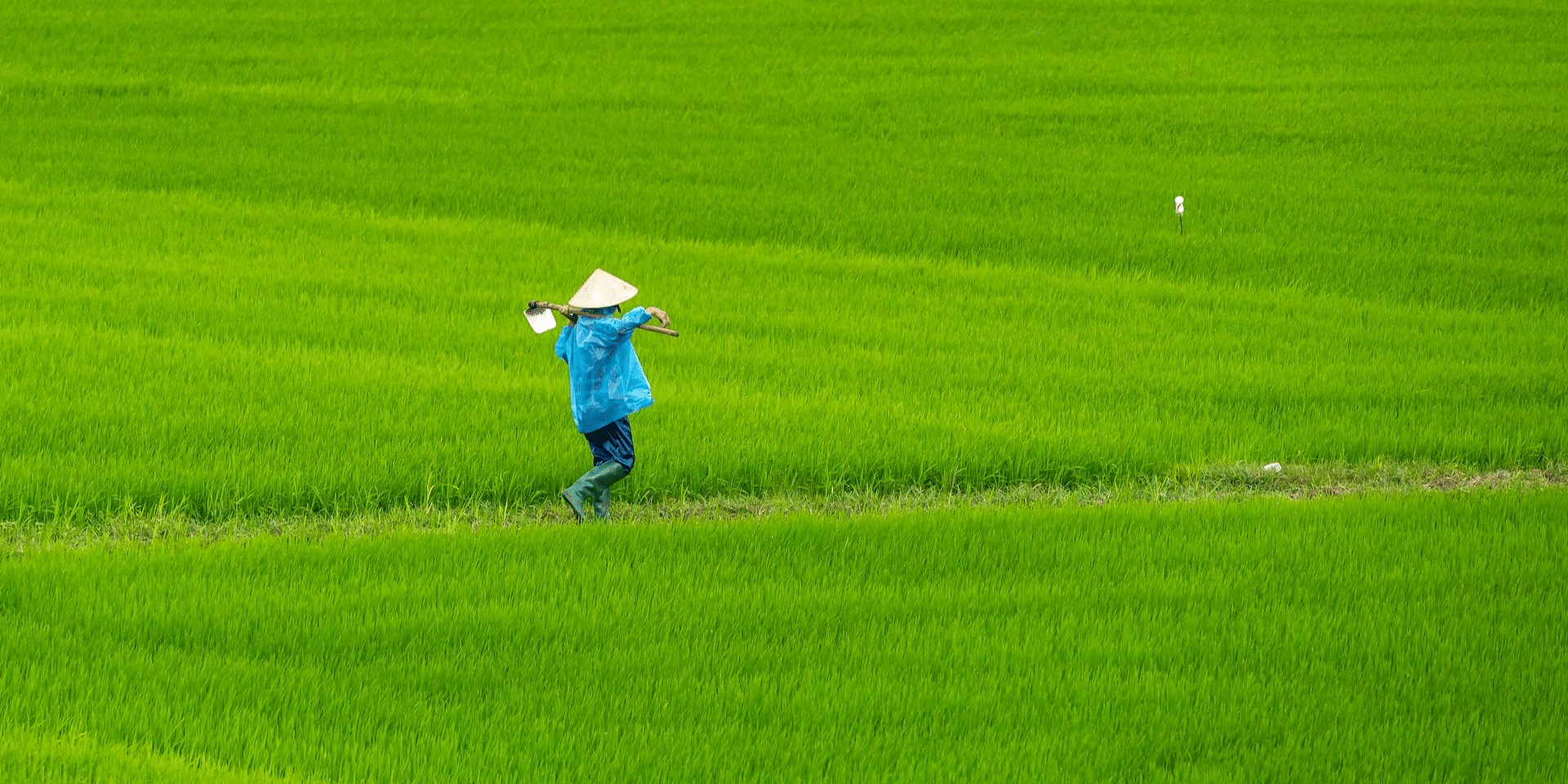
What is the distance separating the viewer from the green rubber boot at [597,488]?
222 inches

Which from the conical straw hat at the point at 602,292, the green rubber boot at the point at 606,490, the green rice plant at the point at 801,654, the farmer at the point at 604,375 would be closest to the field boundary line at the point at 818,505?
the green rubber boot at the point at 606,490

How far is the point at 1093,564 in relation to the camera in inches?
206

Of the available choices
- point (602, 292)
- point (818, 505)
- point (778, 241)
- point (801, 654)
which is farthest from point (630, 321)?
point (778, 241)

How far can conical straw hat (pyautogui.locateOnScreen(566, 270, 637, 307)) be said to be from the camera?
5.37 meters

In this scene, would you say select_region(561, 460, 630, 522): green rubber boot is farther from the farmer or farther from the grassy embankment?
the grassy embankment

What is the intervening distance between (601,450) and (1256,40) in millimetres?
14710

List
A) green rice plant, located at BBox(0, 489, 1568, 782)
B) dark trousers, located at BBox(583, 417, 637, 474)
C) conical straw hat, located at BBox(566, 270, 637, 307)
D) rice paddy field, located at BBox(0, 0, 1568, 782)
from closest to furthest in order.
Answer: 1. green rice plant, located at BBox(0, 489, 1568, 782)
2. rice paddy field, located at BBox(0, 0, 1568, 782)
3. conical straw hat, located at BBox(566, 270, 637, 307)
4. dark trousers, located at BBox(583, 417, 637, 474)

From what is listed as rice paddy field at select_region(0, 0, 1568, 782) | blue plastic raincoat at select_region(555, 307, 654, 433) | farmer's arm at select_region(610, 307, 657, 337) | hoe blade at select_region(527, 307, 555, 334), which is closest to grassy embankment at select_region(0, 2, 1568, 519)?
rice paddy field at select_region(0, 0, 1568, 782)

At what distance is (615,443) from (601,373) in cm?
31

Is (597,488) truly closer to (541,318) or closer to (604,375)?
(604,375)

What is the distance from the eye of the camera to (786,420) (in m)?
6.89

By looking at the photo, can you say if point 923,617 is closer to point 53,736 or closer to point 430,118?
point 53,736

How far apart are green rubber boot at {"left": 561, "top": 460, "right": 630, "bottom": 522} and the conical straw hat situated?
2.13 feet

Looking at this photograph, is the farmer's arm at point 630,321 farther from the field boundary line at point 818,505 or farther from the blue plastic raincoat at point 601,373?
the field boundary line at point 818,505
